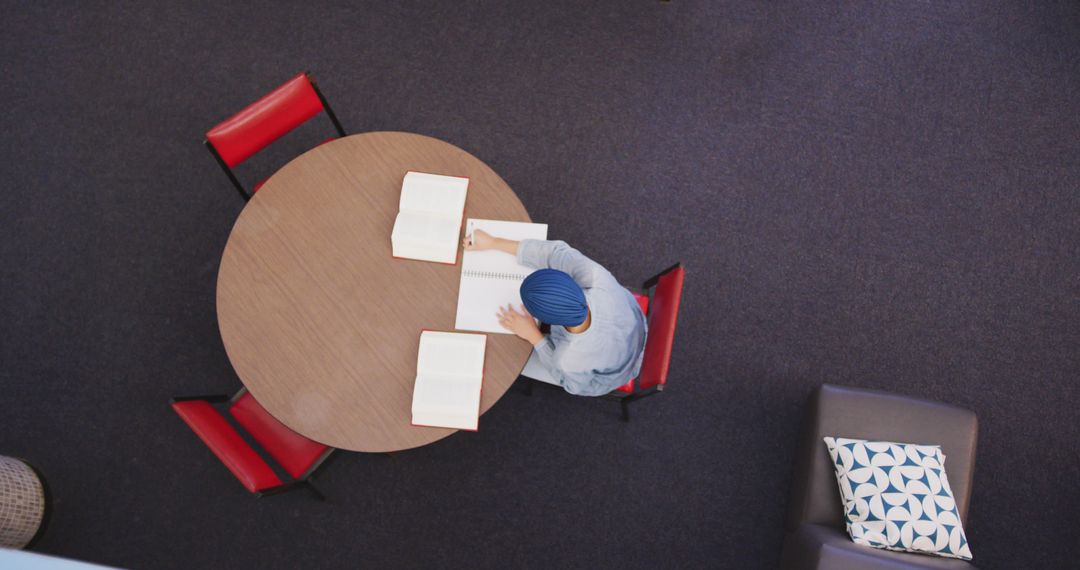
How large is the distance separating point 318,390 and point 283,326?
26 centimetres

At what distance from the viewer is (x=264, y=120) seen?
2.27 metres

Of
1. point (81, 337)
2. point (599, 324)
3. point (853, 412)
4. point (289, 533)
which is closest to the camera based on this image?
point (599, 324)

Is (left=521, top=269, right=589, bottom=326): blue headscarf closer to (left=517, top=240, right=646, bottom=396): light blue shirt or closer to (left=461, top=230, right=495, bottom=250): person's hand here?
(left=517, top=240, right=646, bottom=396): light blue shirt

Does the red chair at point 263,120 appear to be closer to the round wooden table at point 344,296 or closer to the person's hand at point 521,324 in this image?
the round wooden table at point 344,296

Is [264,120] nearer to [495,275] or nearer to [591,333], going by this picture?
[495,275]

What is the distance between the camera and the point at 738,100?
126 inches

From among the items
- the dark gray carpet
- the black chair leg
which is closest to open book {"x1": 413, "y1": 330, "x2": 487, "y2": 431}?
the black chair leg

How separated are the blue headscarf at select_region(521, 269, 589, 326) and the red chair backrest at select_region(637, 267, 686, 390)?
33 centimetres

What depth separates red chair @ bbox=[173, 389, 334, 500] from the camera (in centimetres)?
196

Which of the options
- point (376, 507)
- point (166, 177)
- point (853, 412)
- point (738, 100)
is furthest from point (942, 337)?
point (166, 177)

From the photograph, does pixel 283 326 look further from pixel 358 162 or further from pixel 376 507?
pixel 376 507

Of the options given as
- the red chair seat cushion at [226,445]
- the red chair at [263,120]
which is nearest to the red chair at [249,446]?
the red chair seat cushion at [226,445]

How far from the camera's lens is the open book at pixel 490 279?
212cm

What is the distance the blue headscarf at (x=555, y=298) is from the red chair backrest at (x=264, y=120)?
118cm
